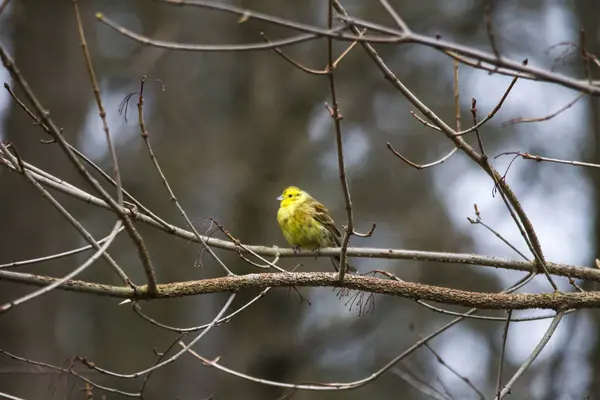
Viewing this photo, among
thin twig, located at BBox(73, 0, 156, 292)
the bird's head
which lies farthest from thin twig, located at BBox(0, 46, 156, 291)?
the bird's head

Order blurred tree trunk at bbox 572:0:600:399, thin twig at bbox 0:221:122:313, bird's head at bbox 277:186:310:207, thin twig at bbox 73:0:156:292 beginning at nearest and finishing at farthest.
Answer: thin twig at bbox 0:221:122:313
thin twig at bbox 73:0:156:292
bird's head at bbox 277:186:310:207
blurred tree trunk at bbox 572:0:600:399

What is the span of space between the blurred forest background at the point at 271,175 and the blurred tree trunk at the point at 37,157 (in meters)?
0.02

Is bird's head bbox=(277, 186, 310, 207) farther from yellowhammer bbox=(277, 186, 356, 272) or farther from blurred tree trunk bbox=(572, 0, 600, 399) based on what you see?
blurred tree trunk bbox=(572, 0, 600, 399)

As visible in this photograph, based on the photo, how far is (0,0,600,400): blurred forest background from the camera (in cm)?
795

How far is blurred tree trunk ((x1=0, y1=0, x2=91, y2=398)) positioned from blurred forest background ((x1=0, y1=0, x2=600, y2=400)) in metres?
0.02

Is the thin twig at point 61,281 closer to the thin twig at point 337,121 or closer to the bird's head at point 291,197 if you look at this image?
the thin twig at point 337,121

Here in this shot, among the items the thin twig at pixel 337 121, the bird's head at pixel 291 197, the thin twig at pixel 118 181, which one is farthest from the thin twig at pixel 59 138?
the bird's head at pixel 291 197

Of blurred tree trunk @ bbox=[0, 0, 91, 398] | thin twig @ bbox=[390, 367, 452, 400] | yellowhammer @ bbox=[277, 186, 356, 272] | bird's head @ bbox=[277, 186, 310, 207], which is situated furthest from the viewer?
blurred tree trunk @ bbox=[0, 0, 91, 398]

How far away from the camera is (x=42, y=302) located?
7.63m

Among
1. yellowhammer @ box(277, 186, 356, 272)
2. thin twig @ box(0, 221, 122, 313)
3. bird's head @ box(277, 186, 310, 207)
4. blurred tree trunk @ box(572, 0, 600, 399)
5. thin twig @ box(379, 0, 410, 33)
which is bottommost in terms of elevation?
A: thin twig @ box(0, 221, 122, 313)

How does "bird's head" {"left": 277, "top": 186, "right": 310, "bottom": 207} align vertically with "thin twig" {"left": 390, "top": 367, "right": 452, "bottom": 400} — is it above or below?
above

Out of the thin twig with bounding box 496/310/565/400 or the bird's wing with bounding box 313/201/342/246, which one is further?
the bird's wing with bounding box 313/201/342/246

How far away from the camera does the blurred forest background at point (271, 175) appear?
26.1ft

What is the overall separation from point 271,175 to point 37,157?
10.3 feet
